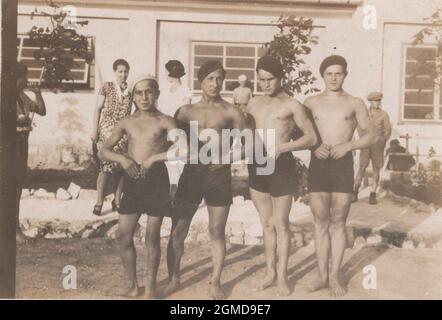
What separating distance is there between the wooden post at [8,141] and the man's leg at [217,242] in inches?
64.4

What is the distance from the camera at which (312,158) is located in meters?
5.17

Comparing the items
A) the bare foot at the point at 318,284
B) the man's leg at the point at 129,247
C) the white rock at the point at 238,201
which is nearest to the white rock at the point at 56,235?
the man's leg at the point at 129,247

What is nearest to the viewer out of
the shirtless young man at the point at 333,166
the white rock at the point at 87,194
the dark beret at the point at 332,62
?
the shirtless young man at the point at 333,166

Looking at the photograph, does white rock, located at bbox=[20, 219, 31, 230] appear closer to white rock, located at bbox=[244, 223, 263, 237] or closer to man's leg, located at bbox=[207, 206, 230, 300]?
man's leg, located at bbox=[207, 206, 230, 300]

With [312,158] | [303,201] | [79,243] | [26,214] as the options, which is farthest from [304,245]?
[26,214]

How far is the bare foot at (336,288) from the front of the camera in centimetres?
513

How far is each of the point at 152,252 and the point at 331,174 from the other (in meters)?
1.70

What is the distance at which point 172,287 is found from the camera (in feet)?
16.8

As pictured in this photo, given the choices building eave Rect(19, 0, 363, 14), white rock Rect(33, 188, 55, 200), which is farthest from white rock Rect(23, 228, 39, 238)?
building eave Rect(19, 0, 363, 14)

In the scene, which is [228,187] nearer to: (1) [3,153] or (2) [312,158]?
(2) [312,158]

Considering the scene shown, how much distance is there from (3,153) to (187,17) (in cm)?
208

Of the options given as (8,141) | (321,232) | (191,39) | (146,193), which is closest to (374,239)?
(321,232)

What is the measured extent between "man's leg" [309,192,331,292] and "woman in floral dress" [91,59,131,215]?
1755 mm

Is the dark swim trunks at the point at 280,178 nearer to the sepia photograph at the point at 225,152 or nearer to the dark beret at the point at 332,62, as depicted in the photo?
the sepia photograph at the point at 225,152
